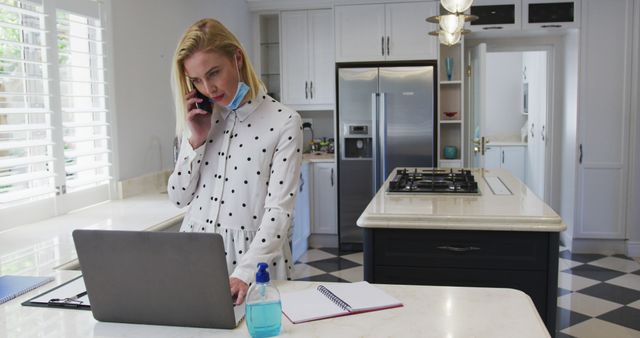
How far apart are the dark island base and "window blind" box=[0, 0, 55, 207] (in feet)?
4.77

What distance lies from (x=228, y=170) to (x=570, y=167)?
13.6 ft

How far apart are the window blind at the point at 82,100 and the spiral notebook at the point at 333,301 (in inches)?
72.7

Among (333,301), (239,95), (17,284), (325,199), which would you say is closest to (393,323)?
(333,301)

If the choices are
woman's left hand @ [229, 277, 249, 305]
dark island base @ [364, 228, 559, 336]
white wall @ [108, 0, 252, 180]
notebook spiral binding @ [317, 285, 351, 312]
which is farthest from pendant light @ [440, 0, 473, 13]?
woman's left hand @ [229, 277, 249, 305]

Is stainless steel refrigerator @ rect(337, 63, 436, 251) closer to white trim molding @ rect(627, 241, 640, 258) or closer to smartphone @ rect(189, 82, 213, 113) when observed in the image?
white trim molding @ rect(627, 241, 640, 258)

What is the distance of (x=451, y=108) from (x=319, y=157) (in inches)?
50.3

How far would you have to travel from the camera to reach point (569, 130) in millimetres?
5043

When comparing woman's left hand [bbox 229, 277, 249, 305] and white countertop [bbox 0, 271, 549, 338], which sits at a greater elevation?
woman's left hand [bbox 229, 277, 249, 305]

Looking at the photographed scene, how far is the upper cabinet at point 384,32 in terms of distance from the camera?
499 cm

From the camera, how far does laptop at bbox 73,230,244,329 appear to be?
1.12 m

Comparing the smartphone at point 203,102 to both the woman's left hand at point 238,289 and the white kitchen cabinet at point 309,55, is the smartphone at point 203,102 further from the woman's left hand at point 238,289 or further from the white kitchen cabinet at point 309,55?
the white kitchen cabinet at point 309,55

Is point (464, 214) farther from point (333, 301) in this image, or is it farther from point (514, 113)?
point (514, 113)

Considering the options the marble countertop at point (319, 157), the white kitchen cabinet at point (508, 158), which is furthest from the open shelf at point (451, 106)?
the white kitchen cabinet at point (508, 158)

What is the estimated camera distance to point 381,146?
16.5ft
